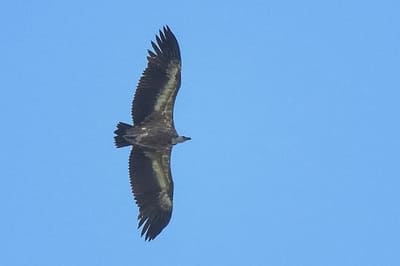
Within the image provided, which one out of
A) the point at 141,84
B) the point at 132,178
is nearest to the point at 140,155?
the point at 132,178

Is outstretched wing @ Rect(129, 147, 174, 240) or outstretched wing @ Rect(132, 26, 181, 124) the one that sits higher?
outstretched wing @ Rect(132, 26, 181, 124)

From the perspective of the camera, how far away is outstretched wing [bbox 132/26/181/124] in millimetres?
27734

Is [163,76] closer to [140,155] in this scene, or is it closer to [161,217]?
[140,155]

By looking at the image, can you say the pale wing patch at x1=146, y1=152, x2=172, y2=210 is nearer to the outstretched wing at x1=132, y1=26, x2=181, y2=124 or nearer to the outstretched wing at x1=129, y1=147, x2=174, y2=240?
the outstretched wing at x1=129, y1=147, x2=174, y2=240

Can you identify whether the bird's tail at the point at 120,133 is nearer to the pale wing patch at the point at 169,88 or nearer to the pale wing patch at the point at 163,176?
the pale wing patch at the point at 169,88

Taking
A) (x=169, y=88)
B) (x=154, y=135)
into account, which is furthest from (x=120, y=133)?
(x=169, y=88)

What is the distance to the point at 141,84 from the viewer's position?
27516 millimetres

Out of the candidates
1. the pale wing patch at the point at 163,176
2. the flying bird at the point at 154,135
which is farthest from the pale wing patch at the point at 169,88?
the pale wing patch at the point at 163,176

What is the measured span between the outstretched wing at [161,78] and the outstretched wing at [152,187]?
60.8 inches

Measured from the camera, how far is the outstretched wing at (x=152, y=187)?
28516mm

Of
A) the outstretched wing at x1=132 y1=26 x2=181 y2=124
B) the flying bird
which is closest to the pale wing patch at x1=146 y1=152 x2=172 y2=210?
the flying bird

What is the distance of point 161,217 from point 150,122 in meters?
3.54

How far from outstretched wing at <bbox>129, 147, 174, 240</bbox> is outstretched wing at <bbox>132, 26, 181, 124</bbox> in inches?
60.8

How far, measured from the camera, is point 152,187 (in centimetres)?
2897
